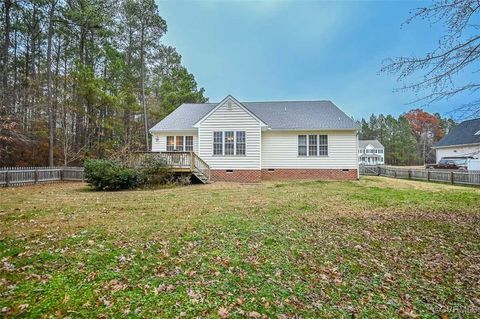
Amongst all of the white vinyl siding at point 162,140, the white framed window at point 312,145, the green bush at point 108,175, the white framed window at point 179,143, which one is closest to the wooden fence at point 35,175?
the green bush at point 108,175

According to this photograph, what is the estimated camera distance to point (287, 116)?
20406 mm

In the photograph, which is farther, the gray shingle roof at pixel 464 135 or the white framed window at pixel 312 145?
the gray shingle roof at pixel 464 135

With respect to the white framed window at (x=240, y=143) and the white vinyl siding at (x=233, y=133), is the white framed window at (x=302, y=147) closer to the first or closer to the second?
the white vinyl siding at (x=233, y=133)

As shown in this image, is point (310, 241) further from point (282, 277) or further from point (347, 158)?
point (347, 158)

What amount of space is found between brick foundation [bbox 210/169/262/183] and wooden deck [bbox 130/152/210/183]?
4.48 feet

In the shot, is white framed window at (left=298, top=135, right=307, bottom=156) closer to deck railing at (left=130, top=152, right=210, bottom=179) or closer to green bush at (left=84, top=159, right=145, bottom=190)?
deck railing at (left=130, top=152, right=210, bottom=179)

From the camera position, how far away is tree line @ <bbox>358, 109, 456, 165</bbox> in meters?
64.2

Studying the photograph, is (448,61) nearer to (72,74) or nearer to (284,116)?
(284,116)

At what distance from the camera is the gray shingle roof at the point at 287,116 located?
731 inches

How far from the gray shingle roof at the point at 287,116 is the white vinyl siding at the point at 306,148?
0.60m

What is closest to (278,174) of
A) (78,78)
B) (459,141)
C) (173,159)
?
(173,159)

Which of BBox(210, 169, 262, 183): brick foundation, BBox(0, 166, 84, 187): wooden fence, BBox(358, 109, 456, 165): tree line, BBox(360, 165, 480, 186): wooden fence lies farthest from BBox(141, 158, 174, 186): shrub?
BBox(358, 109, 456, 165): tree line

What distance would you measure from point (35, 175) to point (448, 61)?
19937mm

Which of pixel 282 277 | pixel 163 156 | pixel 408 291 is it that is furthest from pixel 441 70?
pixel 163 156
